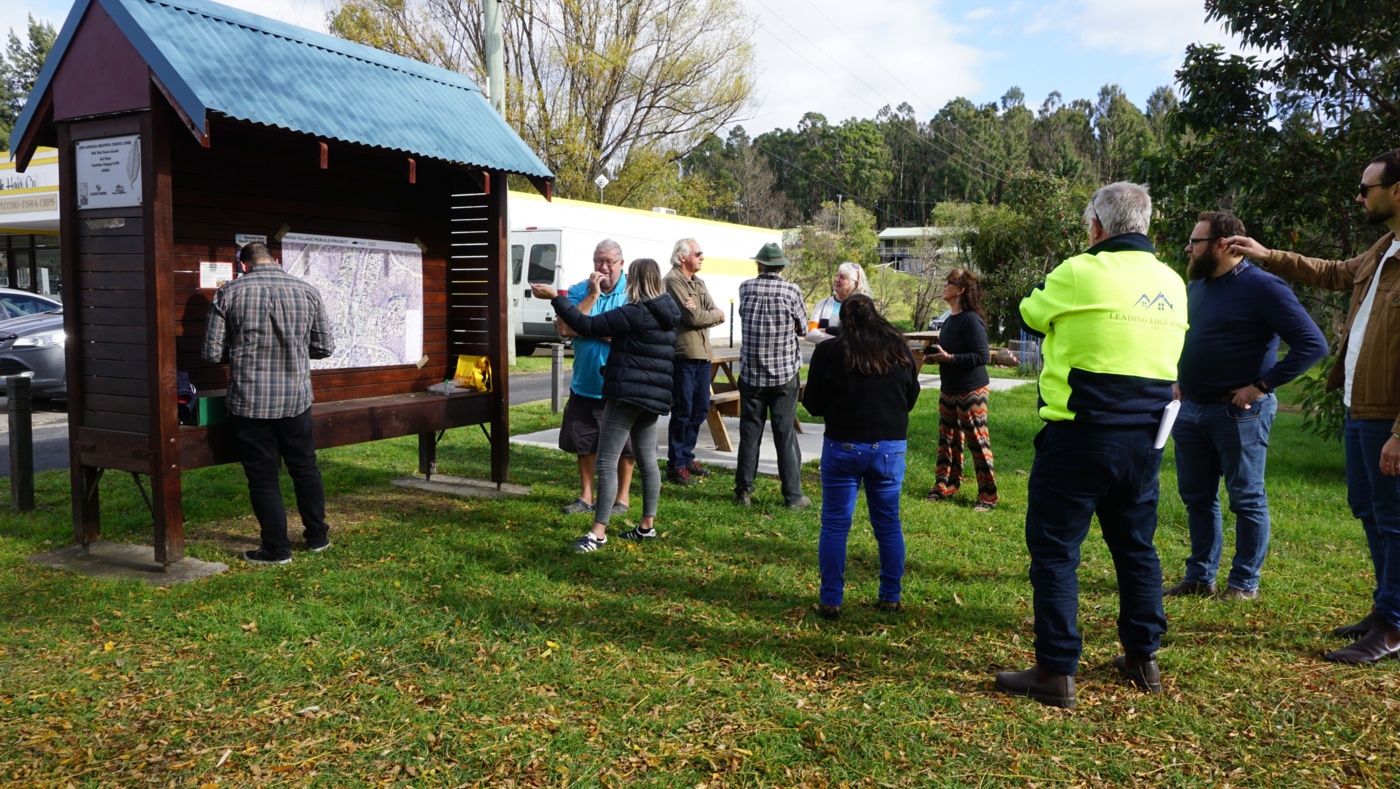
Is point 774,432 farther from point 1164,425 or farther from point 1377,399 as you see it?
point 1377,399

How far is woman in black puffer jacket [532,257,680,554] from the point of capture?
18.7 ft

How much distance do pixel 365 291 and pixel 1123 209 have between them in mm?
5084

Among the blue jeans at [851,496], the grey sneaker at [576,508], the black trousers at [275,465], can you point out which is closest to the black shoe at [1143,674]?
the blue jeans at [851,496]

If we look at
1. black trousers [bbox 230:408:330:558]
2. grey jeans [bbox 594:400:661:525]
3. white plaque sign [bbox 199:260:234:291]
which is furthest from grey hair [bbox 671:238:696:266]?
white plaque sign [bbox 199:260:234:291]

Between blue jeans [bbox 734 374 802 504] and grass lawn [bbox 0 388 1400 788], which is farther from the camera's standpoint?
blue jeans [bbox 734 374 802 504]

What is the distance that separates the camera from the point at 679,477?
310 inches

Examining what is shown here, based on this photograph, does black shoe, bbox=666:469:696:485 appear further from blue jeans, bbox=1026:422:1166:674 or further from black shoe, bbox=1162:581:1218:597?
blue jeans, bbox=1026:422:1166:674

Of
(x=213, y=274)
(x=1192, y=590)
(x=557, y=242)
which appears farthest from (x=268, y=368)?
(x=557, y=242)

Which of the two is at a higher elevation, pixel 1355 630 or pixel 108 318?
pixel 108 318

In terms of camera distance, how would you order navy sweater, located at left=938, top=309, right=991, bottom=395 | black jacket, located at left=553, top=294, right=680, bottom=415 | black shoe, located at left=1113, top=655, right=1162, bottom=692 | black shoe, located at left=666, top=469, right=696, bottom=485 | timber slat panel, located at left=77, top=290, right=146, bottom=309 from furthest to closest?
1. black shoe, located at left=666, top=469, right=696, bottom=485
2. navy sweater, located at left=938, top=309, right=991, bottom=395
3. black jacket, located at left=553, top=294, right=680, bottom=415
4. timber slat panel, located at left=77, top=290, right=146, bottom=309
5. black shoe, located at left=1113, top=655, right=1162, bottom=692

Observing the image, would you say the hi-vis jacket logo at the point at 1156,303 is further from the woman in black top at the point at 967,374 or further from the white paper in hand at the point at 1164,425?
the woman in black top at the point at 967,374

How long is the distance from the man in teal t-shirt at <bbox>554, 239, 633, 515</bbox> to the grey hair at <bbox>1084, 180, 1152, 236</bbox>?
134 inches

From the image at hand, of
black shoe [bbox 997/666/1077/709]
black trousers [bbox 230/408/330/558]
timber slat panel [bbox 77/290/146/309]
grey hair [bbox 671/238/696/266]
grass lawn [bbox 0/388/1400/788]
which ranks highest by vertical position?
grey hair [bbox 671/238/696/266]

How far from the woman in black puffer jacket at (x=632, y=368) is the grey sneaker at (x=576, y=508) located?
2.95 feet
